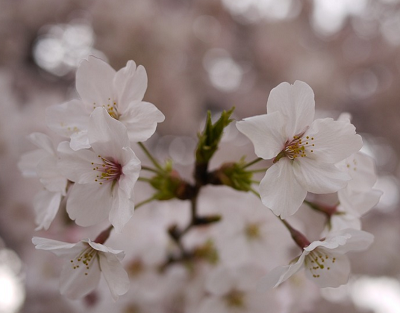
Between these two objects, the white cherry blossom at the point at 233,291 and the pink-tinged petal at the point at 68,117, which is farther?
the white cherry blossom at the point at 233,291

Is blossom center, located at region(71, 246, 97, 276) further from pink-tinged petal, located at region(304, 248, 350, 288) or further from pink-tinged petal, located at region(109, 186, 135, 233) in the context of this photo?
pink-tinged petal, located at region(304, 248, 350, 288)

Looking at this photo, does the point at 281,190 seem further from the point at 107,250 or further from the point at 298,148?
the point at 107,250

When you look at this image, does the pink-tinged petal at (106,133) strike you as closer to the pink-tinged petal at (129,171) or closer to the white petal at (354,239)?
the pink-tinged petal at (129,171)

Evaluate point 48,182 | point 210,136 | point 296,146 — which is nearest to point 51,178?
point 48,182

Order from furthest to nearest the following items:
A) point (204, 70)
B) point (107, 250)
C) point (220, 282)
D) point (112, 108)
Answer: point (204, 70), point (220, 282), point (112, 108), point (107, 250)

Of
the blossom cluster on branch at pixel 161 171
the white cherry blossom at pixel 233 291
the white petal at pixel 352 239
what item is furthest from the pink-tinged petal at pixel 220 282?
the white petal at pixel 352 239

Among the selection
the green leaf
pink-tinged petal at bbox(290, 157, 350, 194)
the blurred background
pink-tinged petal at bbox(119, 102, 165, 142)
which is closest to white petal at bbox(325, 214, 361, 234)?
pink-tinged petal at bbox(290, 157, 350, 194)
